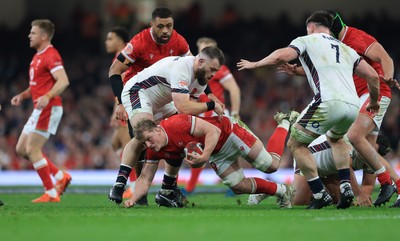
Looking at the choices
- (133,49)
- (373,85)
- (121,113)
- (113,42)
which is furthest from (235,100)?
(373,85)

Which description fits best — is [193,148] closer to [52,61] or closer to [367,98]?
[367,98]

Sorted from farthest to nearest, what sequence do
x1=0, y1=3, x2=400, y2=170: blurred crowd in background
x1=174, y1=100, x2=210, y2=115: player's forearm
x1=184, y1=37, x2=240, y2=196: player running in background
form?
x1=0, y1=3, x2=400, y2=170: blurred crowd in background
x1=184, y1=37, x2=240, y2=196: player running in background
x1=174, y1=100, x2=210, y2=115: player's forearm

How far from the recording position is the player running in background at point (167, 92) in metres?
9.16

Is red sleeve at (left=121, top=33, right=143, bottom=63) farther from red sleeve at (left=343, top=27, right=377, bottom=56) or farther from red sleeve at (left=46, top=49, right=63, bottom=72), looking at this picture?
red sleeve at (left=343, top=27, right=377, bottom=56)

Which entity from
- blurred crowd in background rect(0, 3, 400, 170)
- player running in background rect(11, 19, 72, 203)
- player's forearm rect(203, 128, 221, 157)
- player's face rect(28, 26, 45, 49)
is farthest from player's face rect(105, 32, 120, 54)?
blurred crowd in background rect(0, 3, 400, 170)

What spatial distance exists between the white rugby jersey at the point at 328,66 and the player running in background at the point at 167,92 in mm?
906

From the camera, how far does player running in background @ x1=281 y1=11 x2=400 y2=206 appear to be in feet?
32.0

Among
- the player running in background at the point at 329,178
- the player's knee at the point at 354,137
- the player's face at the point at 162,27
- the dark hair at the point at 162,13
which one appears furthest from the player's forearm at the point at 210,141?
the dark hair at the point at 162,13

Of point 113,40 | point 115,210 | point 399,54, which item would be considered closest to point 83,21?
point 399,54

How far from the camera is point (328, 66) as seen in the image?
8969 millimetres

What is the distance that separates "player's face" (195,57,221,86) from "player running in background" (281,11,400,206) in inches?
33.8

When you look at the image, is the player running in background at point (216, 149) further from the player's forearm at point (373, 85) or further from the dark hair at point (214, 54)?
the player's forearm at point (373, 85)

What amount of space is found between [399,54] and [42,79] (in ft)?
46.6

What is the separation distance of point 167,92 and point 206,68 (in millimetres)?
801
